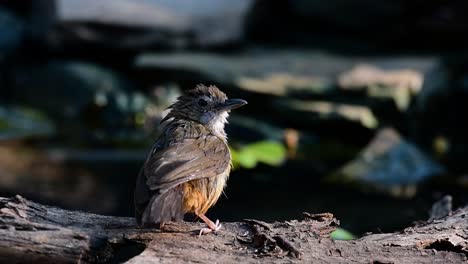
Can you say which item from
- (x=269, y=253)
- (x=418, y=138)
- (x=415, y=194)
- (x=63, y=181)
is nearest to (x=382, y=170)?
(x=415, y=194)

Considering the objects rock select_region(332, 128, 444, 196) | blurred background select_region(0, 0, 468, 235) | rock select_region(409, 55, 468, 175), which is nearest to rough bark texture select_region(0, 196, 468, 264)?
blurred background select_region(0, 0, 468, 235)

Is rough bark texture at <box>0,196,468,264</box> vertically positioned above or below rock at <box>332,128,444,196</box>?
below

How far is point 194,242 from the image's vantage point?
12.5 feet

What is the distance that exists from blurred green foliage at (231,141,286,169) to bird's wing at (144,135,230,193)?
3896 mm

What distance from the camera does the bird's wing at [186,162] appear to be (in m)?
3.87

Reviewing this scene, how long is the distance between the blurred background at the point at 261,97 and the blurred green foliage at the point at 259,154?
2 cm

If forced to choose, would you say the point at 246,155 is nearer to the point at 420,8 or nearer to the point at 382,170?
the point at 382,170

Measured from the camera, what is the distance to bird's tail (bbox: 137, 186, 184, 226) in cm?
364

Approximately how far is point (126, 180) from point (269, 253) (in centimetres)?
450

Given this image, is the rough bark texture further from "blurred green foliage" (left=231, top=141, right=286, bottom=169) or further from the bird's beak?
"blurred green foliage" (left=231, top=141, right=286, bottom=169)

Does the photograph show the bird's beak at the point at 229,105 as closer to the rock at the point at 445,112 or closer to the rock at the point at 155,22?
the rock at the point at 445,112

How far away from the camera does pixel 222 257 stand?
12.1 feet

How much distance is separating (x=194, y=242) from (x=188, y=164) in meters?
0.46

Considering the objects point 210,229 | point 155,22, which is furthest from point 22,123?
point 210,229
